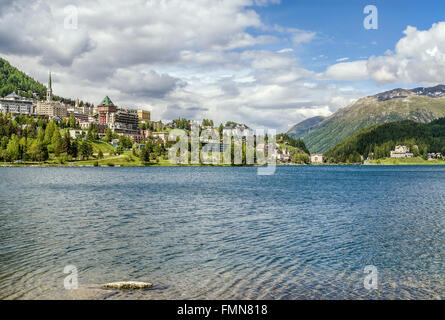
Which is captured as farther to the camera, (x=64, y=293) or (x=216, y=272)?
(x=216, y=272)

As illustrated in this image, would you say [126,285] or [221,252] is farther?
[221,252]

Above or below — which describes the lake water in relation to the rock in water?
below

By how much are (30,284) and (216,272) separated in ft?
41.4

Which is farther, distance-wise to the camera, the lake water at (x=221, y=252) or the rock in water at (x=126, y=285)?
the lake water at (x=221, y=252)

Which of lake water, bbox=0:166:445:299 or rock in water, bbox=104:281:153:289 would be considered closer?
rock in water, bbox=104:281:153:289

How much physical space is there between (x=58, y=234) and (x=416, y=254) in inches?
1448

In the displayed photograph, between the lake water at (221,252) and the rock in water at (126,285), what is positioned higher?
the rock in water at (126,285)

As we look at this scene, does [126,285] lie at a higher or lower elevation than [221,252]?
higher

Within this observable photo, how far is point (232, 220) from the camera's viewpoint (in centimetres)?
5178

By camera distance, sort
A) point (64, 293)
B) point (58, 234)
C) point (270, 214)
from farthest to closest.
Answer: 1. point (270, 214)
2. point (58, 234)
3. point (64, 293)
